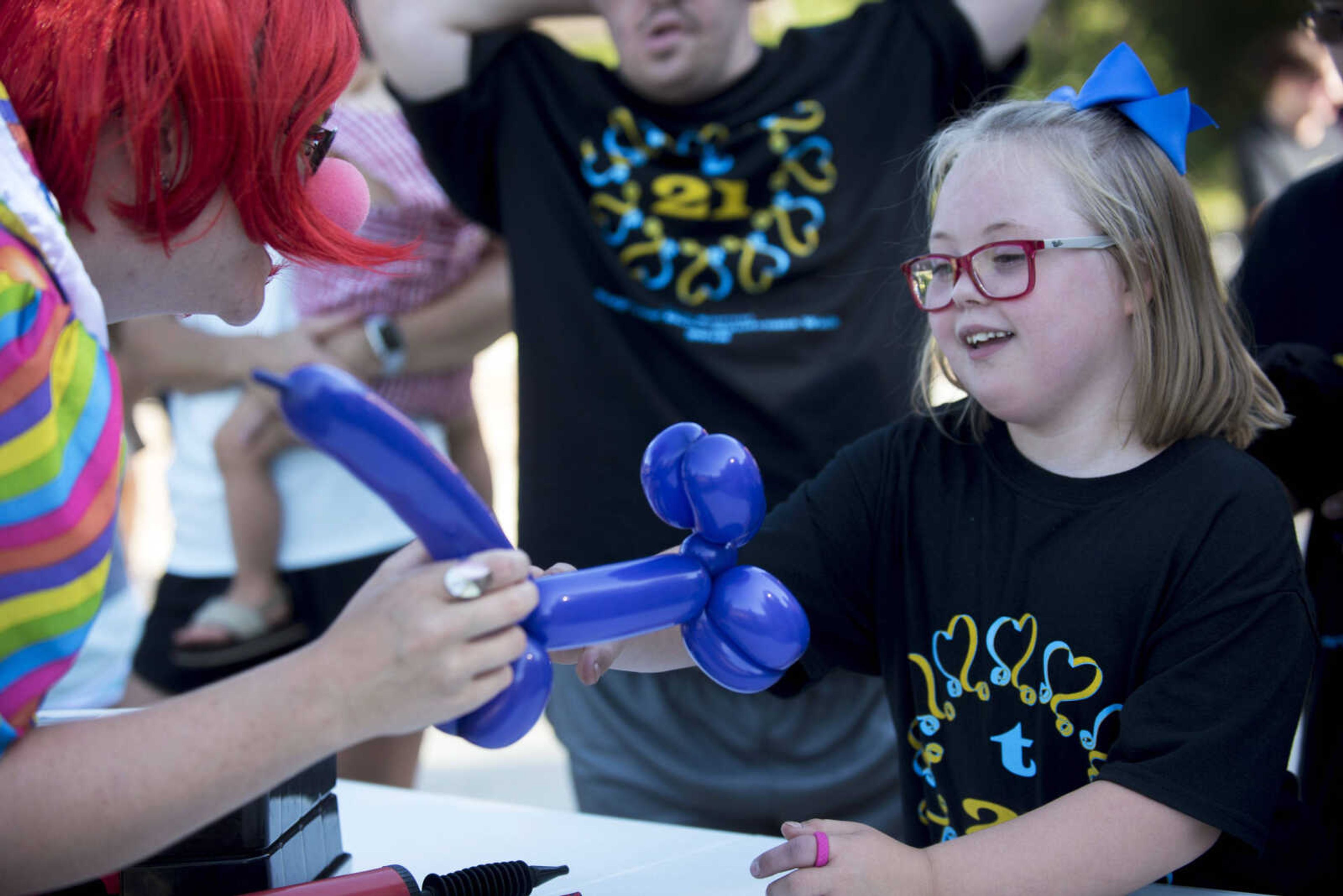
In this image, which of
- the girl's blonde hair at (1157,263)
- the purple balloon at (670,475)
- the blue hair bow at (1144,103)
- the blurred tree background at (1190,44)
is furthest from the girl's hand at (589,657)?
the blurred tree background at (1190,44)

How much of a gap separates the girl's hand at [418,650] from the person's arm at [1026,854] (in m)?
0.29

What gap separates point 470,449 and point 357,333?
0.32m

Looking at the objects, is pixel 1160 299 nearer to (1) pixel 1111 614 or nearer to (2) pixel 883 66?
(1) pixel 1111 614

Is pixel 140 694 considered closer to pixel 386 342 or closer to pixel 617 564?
pixel 386 342

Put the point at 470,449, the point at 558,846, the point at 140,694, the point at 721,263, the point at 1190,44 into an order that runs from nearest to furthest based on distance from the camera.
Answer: the point at 558,846
the point at 721,263
the point at 140,694
the point at 470,449
the point at 1190,44

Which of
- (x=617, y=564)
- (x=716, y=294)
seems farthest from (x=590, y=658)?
(x=716, y=294)

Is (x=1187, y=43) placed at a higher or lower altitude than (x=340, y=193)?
higher

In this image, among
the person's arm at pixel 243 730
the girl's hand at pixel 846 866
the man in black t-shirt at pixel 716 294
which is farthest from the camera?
the man in black t-shirt at pixel 716 294

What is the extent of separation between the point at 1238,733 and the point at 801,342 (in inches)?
29.4

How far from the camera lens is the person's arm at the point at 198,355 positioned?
1867 mm

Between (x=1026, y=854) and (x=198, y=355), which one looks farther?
(x=198, y=355)

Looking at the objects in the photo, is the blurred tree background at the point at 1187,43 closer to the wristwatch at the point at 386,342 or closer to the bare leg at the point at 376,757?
the wristwatch at the point at 386,342

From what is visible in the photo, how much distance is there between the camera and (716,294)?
59.0 inches

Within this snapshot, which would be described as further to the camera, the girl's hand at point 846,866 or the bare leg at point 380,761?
the bare leg at point 380,761
